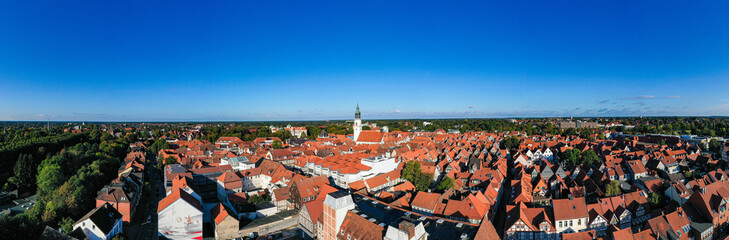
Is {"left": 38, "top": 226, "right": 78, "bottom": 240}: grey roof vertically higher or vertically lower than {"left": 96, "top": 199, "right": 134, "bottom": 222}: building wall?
higher

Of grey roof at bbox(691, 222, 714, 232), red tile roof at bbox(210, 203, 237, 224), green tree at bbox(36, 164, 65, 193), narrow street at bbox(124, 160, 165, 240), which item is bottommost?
narrow street at bbox(124, 160, 165, 240)

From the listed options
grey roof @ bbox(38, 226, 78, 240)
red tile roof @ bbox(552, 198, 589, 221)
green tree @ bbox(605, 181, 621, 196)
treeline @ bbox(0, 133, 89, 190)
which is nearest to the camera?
grey roof @ bbox(38, 226, 78, 240)

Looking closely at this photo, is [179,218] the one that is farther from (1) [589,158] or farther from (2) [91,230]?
(1) [589,158]

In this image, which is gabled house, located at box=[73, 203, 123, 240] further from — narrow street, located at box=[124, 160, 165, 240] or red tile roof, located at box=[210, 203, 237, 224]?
red tile roof, located at box=[210, 203, 237, 224]

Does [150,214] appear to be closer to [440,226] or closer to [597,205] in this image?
[440,226]

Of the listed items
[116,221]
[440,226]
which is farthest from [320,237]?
[116,221]

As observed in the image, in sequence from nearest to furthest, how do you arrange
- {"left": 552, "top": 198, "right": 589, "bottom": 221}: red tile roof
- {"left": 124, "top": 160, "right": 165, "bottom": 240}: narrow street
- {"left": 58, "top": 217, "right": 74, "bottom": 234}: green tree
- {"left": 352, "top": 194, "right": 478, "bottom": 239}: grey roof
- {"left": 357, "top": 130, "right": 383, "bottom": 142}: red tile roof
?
{"left": 352, "top": 194, "right": 478, "bottom": 239}: grey roof, {"left": 552, "top": 198, "right": 589, "bottom": 221}: red tile roof, {"left": 58, "top": 217, "right": 74, "bottom": 234}: green tree, {"left": 124, "top": 160, "right": 165, "bottom": 240}: narrow street, {"left": 357, "top": 130, "right": 383, "bottom": 142}: red tile roof

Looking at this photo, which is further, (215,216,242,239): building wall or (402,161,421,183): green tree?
(402,161,421,183): green tree

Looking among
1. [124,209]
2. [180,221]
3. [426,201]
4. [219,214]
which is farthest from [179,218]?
[426,201]

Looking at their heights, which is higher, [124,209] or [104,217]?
[104,217]

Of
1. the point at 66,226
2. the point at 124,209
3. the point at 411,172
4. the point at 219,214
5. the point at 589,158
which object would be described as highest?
the point at 411,172

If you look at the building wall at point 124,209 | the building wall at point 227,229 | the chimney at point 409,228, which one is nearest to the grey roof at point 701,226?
the chimney at point 409,228

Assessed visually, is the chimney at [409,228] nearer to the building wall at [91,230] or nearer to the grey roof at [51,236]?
the grey roof at [51,236]

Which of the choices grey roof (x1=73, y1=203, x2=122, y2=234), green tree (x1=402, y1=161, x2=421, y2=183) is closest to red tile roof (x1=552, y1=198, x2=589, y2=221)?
green tree (x1=402, y1=161, x2=421, y2=183)
